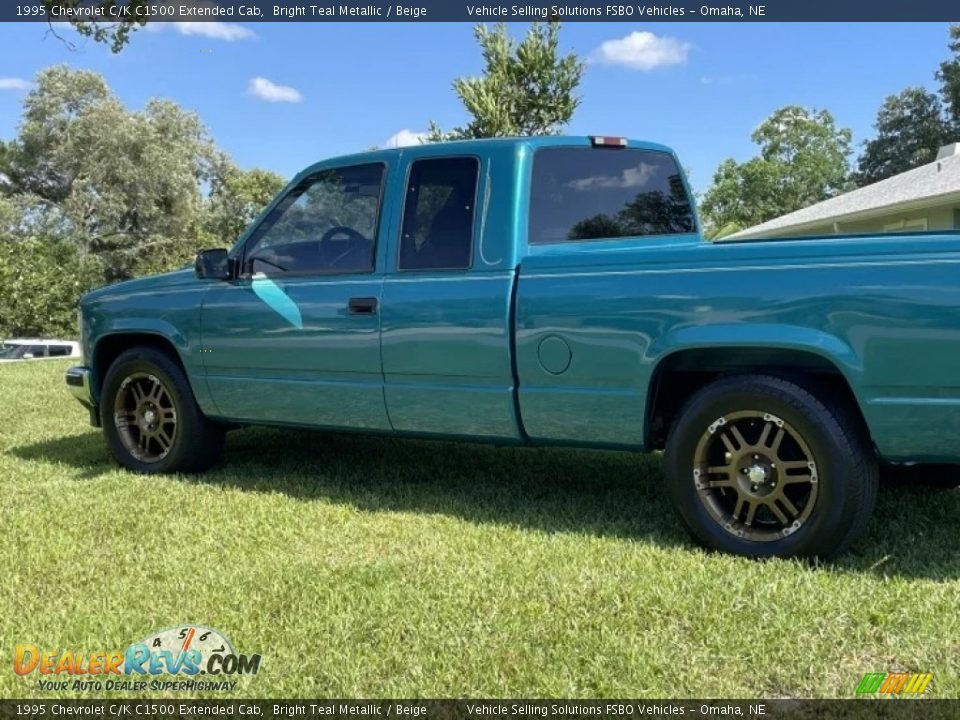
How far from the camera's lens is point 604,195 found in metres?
4.78

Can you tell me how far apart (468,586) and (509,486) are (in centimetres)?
168

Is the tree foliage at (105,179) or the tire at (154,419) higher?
the tree foliage at (105,179)

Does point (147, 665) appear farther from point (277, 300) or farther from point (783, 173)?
point (783, 173)

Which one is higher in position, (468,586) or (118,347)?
(118,347)

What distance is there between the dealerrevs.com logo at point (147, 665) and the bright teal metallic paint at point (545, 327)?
1.75m

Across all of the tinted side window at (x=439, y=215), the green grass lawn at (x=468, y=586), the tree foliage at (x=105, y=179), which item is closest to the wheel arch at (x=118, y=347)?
the green grass lawn at (x=468, y=586)

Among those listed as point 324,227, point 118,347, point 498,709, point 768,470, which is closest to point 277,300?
point 324,227

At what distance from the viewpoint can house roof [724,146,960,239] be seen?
49.8 ft

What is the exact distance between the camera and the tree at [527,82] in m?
25.8

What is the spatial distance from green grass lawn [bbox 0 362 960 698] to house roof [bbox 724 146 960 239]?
8.74 metres

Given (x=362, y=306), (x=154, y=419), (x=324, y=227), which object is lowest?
(x=154, y=419)

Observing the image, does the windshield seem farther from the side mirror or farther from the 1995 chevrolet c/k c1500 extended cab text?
the side mirror

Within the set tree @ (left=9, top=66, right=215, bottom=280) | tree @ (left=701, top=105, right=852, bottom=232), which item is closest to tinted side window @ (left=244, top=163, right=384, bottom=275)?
tree @ (left=9, top=66, right=215, bottom=280)

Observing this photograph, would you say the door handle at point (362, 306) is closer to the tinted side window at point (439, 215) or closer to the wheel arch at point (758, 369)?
the tinted side window at point (439, 215)
